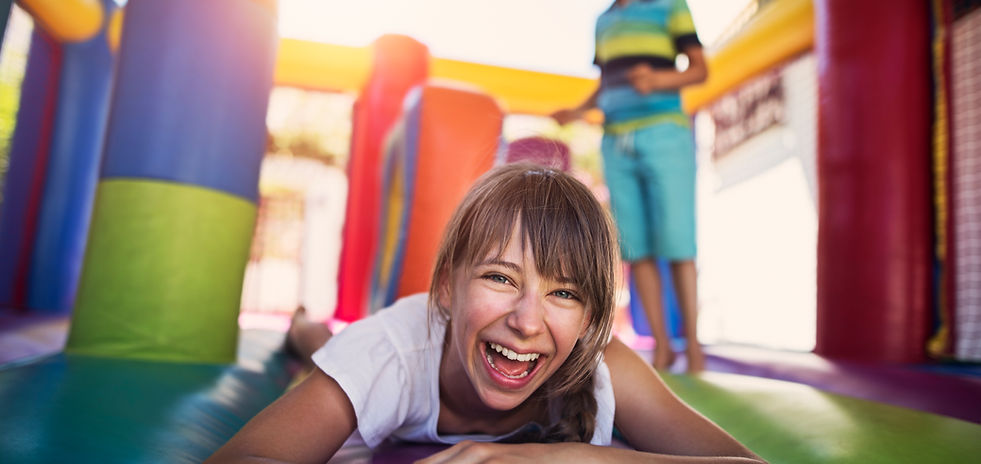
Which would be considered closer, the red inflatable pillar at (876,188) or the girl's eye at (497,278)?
the girl's eye at (497,278)

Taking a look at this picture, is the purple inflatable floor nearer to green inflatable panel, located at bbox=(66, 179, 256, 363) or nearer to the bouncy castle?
the bouncy castle

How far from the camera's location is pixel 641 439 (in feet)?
2.99

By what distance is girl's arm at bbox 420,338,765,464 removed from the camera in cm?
66

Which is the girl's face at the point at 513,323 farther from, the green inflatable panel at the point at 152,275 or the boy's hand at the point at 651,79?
the boy's hand at the point at 651,79

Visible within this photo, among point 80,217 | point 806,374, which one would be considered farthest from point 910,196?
point 80,217

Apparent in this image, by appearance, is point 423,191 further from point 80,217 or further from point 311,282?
point 311,282

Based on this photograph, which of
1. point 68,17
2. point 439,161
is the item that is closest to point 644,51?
point 439,161

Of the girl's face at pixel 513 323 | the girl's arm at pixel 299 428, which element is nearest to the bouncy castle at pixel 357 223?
the girl's arm at pixel 299 428

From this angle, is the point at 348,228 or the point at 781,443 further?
the point at 348,228

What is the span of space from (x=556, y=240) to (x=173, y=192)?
1.07 meters

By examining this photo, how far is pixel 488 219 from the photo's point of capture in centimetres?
78

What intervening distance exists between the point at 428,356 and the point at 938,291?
2164 mm

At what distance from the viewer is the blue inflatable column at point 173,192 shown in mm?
1386

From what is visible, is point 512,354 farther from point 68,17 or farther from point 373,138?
point 373,138
